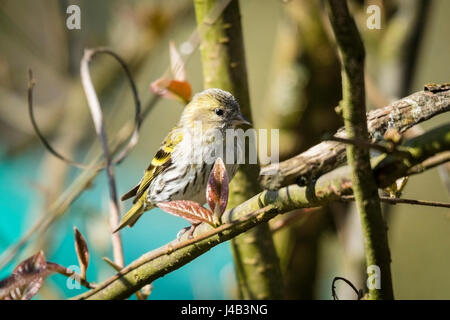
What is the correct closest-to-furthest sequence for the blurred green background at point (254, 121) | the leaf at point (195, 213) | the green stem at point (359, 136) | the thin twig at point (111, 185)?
the green stem at point (359, 136) < the leaf at point (195, 213) < the thin twig at point (111, 185) < the blurred green background at point (254, 121)

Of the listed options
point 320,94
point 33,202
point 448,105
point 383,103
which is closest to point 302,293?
point 320,94

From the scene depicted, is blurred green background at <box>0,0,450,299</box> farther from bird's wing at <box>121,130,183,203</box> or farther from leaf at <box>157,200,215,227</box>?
leaf at <box>157,200,215,227</box>

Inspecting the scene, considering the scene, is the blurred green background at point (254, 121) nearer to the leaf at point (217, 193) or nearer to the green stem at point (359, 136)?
the leaf at point (217, 193)

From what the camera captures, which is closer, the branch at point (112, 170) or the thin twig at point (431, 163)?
the thin twig at point (431, 163)

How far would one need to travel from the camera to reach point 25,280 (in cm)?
65

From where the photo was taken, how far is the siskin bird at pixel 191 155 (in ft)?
2.72

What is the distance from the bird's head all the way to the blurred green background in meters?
0.16

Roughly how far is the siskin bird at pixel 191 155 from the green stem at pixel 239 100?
40 millimetres

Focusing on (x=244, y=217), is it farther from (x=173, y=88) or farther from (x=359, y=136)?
(x=173, y=88)

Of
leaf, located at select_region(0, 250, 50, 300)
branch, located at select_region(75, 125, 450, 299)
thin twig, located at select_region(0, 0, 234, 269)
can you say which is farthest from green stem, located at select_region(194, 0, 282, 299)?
leaf, located at select_region(0, 250, 50, 300)

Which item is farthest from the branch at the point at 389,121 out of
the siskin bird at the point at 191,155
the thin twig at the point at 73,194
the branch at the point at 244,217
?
the thin twig at the point at 73,194

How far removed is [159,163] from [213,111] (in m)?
0.14

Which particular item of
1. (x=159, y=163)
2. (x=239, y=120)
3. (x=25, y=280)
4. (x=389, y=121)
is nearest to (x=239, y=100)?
(x=239, y=120)
